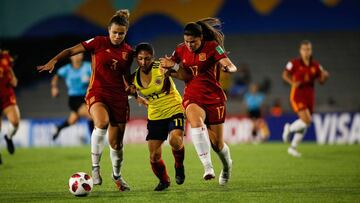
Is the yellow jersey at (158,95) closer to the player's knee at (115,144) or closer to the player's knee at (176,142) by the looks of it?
the player's knee at (176,142)

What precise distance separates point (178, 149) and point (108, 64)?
4.85 ft

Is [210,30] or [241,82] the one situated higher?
[210,30]

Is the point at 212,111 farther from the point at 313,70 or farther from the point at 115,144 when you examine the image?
the point at 313,70

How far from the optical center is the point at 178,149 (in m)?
8.90

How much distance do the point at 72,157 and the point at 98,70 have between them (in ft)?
22.5

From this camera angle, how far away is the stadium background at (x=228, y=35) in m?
23.5

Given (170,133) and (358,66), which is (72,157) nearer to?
(170,133)

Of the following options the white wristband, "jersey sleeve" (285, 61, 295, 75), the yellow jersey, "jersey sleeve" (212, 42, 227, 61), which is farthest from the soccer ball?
"jersey sleeve" (285, 61, 295, 75)

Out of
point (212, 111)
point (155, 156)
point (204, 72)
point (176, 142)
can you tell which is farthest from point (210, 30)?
point (155, 156)

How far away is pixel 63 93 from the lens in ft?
89.0

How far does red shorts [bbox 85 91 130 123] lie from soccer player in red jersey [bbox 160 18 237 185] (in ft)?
2.68

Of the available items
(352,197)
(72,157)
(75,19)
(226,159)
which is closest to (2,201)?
(226,159)

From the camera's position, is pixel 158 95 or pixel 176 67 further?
pixel 158 95

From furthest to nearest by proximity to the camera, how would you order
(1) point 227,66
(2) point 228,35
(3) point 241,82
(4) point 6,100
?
(2) point 228,35, (3) point 241,82, (4) point 6,100, (1) point 227,66
